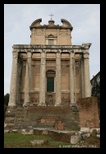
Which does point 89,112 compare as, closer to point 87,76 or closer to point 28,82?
point 87,76

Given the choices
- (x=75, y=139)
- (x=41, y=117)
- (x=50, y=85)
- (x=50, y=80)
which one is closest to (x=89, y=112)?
(x=75, y=139)

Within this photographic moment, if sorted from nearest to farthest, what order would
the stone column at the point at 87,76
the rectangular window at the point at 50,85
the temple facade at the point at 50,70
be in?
the stone column at the point at 87,76
the temple facade at the point at 50,70
the rectangular window at the point at 50,85

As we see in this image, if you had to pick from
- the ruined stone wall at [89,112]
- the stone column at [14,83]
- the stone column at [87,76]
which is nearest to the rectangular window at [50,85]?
the stone column at [14,83]

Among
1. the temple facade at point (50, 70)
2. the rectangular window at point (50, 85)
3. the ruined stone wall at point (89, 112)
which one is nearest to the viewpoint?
the ruined stone wall at point (89, 112)

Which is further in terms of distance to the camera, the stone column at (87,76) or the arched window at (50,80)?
the arched window at (50,80)

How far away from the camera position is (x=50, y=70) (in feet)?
119

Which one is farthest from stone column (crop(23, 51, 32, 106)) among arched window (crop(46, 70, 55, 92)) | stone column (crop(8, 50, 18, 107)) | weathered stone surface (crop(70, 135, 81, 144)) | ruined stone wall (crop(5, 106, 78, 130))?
weathered stone surface (crop(70, 135, 81, 144))

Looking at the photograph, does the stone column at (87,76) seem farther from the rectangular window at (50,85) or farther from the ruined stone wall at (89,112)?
the ruined stone wall at (89,112)

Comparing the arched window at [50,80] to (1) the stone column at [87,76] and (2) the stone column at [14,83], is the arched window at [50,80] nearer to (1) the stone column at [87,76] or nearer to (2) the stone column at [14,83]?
(2) the stone column at [14,83]

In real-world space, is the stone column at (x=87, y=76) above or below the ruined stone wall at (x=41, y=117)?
above

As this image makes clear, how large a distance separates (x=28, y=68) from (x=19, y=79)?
8.99ft

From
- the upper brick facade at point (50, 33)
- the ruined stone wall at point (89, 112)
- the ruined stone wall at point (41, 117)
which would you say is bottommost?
the ruined stone wall at point (41, 117)

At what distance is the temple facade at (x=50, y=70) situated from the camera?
1266 inches
